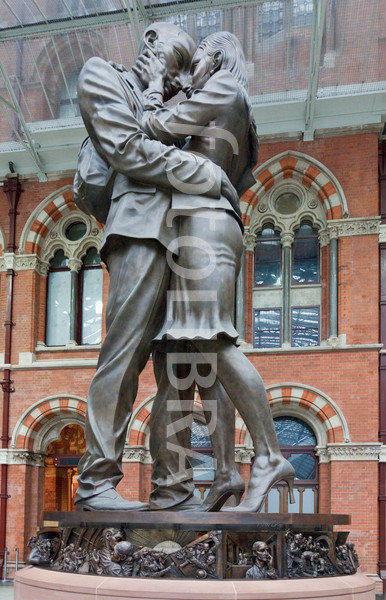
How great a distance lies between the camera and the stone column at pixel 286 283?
1523 centimetres

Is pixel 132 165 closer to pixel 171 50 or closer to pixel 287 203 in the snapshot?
pixel 171 50

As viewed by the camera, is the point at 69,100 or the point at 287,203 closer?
the point at 287,203

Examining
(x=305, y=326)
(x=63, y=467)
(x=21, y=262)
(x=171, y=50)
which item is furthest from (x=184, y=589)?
(x=63, y=467)

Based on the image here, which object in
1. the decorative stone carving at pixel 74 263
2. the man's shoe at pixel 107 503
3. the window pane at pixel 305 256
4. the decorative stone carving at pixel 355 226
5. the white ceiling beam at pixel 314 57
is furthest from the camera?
the decorative stone carving at pixel 74 263

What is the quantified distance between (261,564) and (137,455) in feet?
41.9

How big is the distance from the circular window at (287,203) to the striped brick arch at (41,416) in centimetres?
551

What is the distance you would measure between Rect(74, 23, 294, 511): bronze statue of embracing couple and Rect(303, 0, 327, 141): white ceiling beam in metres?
10.0

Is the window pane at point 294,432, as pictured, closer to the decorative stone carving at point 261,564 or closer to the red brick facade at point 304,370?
the red brick facade at point 304,370

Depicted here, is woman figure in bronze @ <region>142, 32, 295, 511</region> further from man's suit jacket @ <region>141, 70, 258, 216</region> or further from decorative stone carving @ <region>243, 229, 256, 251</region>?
decorative stone carving @ <region>243, 229, 256, 251</region>

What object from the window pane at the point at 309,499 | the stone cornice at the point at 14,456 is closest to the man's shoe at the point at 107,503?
the window pane at the point at 309,499

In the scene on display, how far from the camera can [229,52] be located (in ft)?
12.1

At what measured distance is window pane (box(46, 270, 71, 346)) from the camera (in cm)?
1678

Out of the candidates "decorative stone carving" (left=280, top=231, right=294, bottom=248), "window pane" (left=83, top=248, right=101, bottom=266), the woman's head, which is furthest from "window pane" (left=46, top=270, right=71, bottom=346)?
the woman's head

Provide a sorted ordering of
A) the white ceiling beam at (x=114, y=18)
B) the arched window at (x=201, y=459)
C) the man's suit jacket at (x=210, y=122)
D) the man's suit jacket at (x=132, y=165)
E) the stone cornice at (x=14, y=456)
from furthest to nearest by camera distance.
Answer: the stone cornice at (x=14, y=456) → the arched window at (x=201, y=459) → the white ceiling beam at (x=114, y=18) → the man's suit jacket at (x=210, y=122) → the man's suit jacket at (x=132, y=165)
